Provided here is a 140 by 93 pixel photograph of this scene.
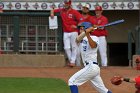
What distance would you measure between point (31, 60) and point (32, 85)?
370 cm

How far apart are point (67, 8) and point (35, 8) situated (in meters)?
3.26

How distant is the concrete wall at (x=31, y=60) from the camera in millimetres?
15823

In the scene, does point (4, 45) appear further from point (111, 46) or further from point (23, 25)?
point (111, 46)

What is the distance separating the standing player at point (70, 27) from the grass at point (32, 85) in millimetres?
2272

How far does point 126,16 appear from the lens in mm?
19875

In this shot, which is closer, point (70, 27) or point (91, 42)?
point (91, 42)

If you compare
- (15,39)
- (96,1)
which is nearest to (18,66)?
(15,39)

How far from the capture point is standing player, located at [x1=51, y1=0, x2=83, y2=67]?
597 inches

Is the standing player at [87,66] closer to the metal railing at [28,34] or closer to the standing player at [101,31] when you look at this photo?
the standing player at [101,31]

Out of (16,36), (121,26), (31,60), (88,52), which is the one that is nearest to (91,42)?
(88,52)

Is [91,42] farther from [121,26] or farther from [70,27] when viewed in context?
[121,26]

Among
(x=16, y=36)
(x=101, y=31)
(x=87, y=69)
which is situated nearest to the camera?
(x=87, y=69)

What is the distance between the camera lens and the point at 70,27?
15242 mm

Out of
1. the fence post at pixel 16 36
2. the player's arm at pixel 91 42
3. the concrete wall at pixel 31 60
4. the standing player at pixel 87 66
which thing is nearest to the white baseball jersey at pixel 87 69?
the standing player at pixel 87 66
